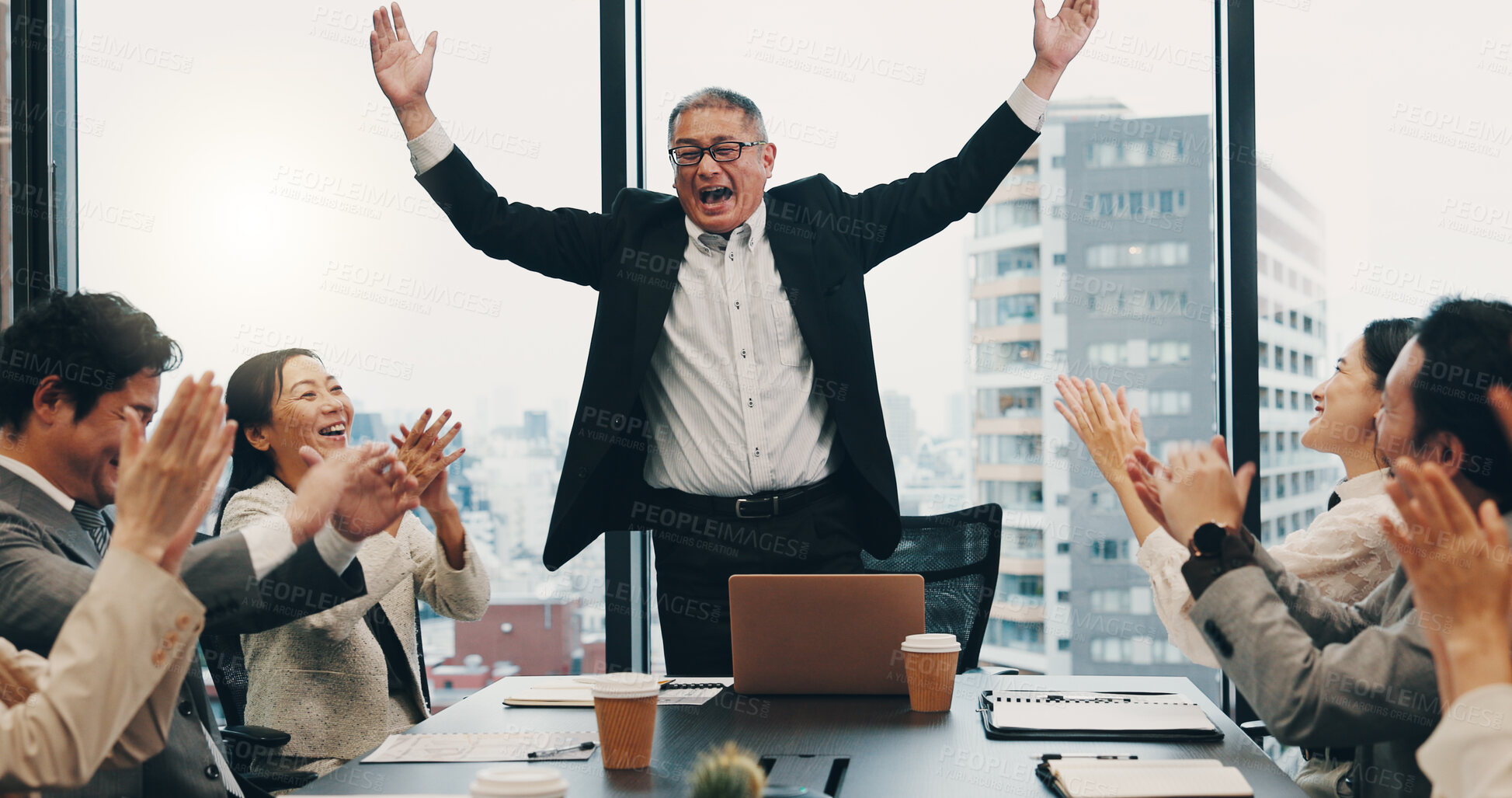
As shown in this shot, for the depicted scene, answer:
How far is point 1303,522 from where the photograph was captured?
10.7 feet

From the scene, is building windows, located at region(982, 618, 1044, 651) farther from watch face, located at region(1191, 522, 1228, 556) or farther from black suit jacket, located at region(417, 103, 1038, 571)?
watch face, located at region(1191, 522, 1228, 556)

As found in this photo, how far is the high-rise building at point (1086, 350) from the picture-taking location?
326 cm

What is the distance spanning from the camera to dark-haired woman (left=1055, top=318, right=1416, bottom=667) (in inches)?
78.5

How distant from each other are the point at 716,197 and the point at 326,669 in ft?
4.41

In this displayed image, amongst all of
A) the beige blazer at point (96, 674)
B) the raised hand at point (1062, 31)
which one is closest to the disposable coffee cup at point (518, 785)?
the beige blazer at point (96, 674)

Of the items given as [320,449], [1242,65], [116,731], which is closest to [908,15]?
[1242,65]

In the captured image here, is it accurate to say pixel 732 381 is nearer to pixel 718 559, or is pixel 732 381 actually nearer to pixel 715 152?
pixel 718 559

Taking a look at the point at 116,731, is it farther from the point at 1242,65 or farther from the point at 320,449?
the point at 1242,65

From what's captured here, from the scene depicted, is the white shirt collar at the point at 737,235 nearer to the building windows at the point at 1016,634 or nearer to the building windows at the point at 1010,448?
the building windows at the point at 1010,448

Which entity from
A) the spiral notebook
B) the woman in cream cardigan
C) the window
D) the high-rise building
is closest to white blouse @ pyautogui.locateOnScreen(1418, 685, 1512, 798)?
the spiral notebook

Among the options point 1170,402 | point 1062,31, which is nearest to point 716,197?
point 1062,31

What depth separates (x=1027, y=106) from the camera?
264cm

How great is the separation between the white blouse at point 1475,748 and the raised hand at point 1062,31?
6.22 feet

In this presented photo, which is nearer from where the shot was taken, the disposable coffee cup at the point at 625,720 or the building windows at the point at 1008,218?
the disposable coffee cup at the point at 625,720
